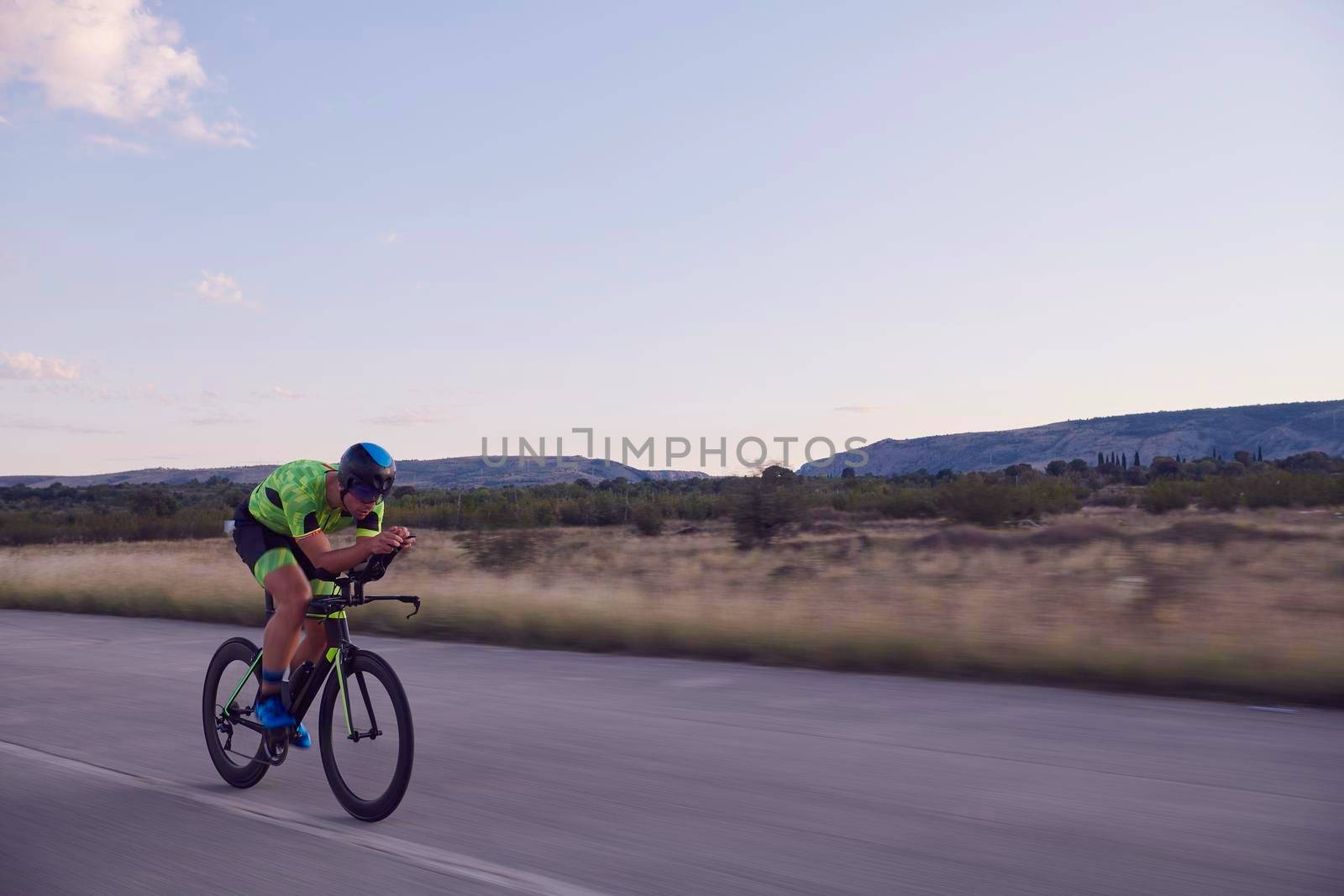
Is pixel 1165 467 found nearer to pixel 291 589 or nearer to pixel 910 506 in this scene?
pixel 910 506

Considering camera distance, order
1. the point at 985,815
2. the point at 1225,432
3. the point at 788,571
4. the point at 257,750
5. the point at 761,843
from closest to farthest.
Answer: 1. the point at 761,843
2. the point at 985,815
3. the point at 257,750
4. the point at 788,571
5. the point at 1225,432

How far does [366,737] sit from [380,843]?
51 cm

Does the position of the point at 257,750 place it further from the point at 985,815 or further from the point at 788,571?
the point at 788,571

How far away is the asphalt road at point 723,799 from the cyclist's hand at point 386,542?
1285 mm

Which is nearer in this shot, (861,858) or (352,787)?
(861,858)

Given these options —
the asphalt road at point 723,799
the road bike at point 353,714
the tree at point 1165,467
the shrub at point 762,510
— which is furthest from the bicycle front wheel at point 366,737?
the tree at point 1165,467

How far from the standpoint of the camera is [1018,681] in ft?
28.9

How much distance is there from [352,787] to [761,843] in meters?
1.93

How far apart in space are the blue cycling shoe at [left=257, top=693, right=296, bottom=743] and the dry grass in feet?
19.6

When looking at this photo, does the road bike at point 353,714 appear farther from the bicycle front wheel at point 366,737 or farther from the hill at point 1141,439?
the hill at point 1141,439

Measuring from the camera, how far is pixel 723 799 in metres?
5.23

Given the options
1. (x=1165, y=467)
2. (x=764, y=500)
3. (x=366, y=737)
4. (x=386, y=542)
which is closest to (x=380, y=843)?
(x=366, y=737)

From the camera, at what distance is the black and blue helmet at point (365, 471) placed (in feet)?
15.1

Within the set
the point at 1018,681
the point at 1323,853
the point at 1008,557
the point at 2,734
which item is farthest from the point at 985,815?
the point at 1008,557
